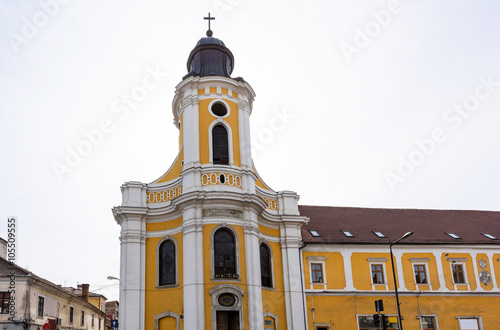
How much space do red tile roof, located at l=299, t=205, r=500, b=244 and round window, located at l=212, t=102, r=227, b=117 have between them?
28.2ft

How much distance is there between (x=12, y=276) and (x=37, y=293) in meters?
2.81

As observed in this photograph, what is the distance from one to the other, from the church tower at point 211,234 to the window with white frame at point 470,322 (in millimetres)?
9641

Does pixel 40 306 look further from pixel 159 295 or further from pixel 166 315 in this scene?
pixel 166 315

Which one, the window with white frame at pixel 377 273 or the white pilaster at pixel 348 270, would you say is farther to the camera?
Result: the window with white frame at pixel 377 273

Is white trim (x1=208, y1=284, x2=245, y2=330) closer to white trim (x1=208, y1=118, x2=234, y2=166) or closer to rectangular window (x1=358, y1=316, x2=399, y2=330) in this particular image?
white trim (x1=208, y1=118, x2=234, y2=166)

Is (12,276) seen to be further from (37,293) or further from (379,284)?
(379,284)

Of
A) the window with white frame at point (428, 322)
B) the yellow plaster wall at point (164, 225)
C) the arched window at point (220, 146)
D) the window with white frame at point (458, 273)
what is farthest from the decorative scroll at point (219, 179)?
the window with white frame at point (458, 273)

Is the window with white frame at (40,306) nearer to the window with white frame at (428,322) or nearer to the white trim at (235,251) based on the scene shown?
the white trim at (235,251)

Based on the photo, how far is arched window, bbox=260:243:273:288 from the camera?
26072mm

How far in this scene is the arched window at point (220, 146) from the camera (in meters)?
26.8

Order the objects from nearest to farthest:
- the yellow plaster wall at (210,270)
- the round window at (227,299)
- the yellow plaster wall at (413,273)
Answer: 1. the yellow plaster wall at (210,270)
2. the round window at (227,299)
3. the yellow plaster wall at (413,273)

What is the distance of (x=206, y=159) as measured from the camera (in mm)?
26375

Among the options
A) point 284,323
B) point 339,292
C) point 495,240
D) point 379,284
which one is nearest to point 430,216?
point 495,240

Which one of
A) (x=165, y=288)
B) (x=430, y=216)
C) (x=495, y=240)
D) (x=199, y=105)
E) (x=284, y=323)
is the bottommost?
(x=284, y=323)
